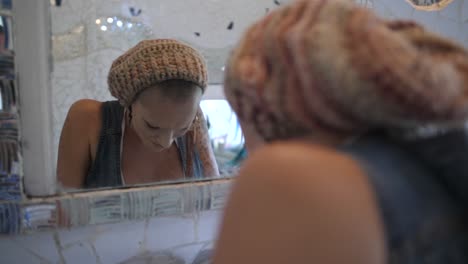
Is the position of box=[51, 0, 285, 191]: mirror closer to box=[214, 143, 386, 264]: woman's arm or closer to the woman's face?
the woman's face

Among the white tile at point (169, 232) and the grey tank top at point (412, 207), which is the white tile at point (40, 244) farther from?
the grey tank top at point (412, 207)

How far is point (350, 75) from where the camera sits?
0.79ft

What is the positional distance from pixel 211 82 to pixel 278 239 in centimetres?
46

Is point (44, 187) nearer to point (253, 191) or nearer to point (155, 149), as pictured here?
point (155, 149)

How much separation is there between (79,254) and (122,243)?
2.2 inches

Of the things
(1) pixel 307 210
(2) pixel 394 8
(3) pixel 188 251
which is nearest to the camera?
(1) pixel 307 210

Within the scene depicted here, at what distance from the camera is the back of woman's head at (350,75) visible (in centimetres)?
24

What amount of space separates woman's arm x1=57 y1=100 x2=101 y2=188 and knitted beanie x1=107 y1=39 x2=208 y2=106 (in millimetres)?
45

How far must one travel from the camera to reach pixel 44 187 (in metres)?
0.50

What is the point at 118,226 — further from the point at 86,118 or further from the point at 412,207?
the point at 412,207

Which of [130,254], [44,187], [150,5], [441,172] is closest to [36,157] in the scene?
[44,187]

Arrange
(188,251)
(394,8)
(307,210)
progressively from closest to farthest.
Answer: (307,210)
(188,251)
(394,8)

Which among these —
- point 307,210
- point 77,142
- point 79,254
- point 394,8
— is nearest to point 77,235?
point 79,254

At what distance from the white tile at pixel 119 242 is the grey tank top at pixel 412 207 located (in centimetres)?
39
